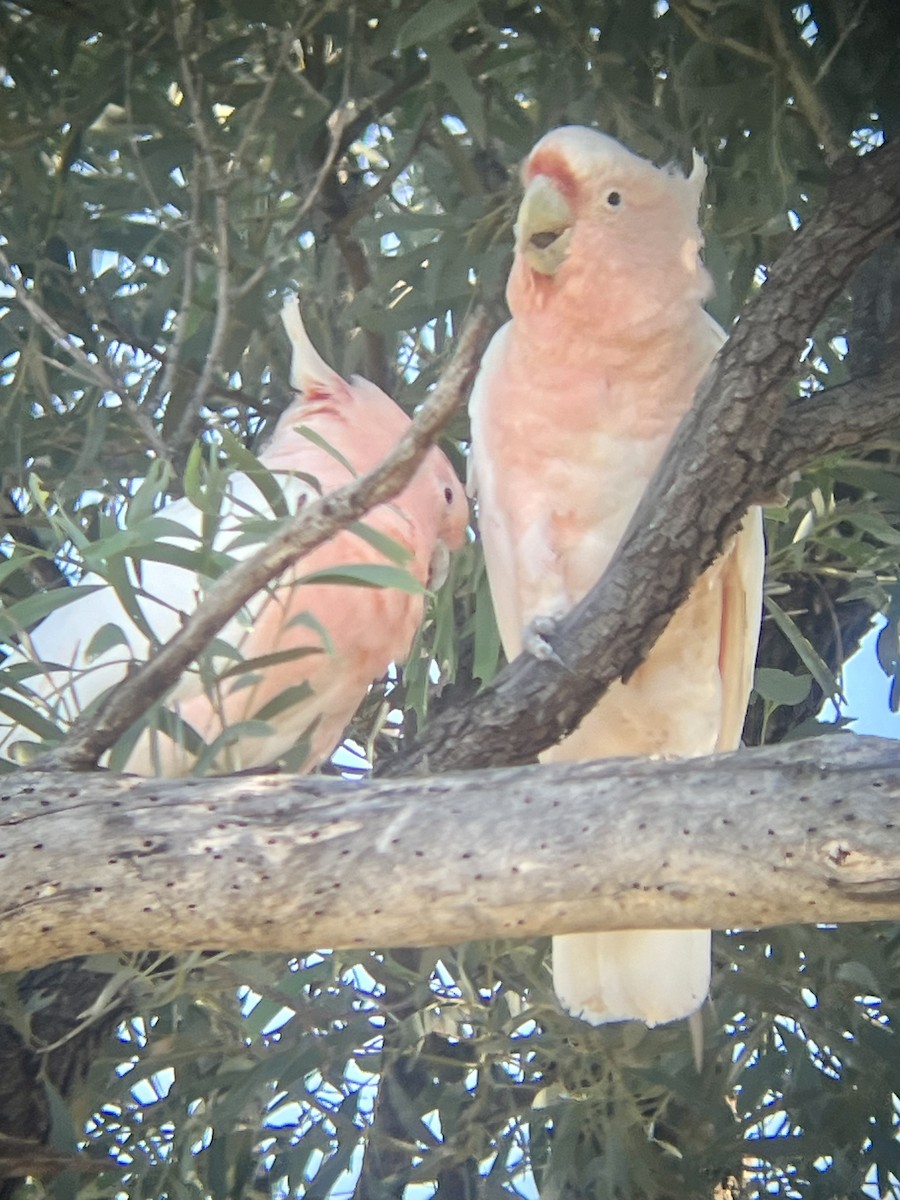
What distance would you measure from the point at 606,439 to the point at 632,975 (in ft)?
1.75

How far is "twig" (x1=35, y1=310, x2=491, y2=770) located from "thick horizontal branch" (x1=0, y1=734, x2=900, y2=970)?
0.15ft

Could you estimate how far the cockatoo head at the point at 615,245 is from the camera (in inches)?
50.5

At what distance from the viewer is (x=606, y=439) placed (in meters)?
1.37

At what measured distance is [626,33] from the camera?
4.25 feet

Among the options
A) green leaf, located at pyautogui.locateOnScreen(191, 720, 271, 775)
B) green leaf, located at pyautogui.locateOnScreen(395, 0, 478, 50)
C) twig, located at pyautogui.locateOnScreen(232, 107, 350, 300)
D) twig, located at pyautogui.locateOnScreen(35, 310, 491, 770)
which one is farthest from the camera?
twig, located at pyautogui.locateOnScreen(232, 107, 350, 300)

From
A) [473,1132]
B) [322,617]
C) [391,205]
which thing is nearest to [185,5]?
[391,205]

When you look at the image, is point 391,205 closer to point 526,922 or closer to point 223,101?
point 223,101

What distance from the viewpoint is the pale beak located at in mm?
1244

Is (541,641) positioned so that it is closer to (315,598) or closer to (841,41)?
(315,598)

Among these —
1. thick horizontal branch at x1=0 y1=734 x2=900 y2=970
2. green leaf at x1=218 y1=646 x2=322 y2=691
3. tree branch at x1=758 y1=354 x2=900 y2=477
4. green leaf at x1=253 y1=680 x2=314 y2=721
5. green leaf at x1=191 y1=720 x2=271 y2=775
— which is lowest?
thick horizontal branch at x1=0 y1=734 x2=900 y2=970

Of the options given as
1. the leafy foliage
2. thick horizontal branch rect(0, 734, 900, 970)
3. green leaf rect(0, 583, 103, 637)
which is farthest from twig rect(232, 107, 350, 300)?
thick horizontal branch rect(0, 734, 900, 970)

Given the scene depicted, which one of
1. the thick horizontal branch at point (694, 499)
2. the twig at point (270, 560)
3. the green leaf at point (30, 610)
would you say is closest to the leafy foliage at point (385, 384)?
the thick horizontal branch at point (694, 499)

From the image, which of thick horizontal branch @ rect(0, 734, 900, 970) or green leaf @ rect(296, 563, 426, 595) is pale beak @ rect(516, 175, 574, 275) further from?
thick horizontal branch @ rect(0, 734, 900, 970)

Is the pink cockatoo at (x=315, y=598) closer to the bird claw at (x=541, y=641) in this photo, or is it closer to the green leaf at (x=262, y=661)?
the bird claw at (x=541, y=641)
